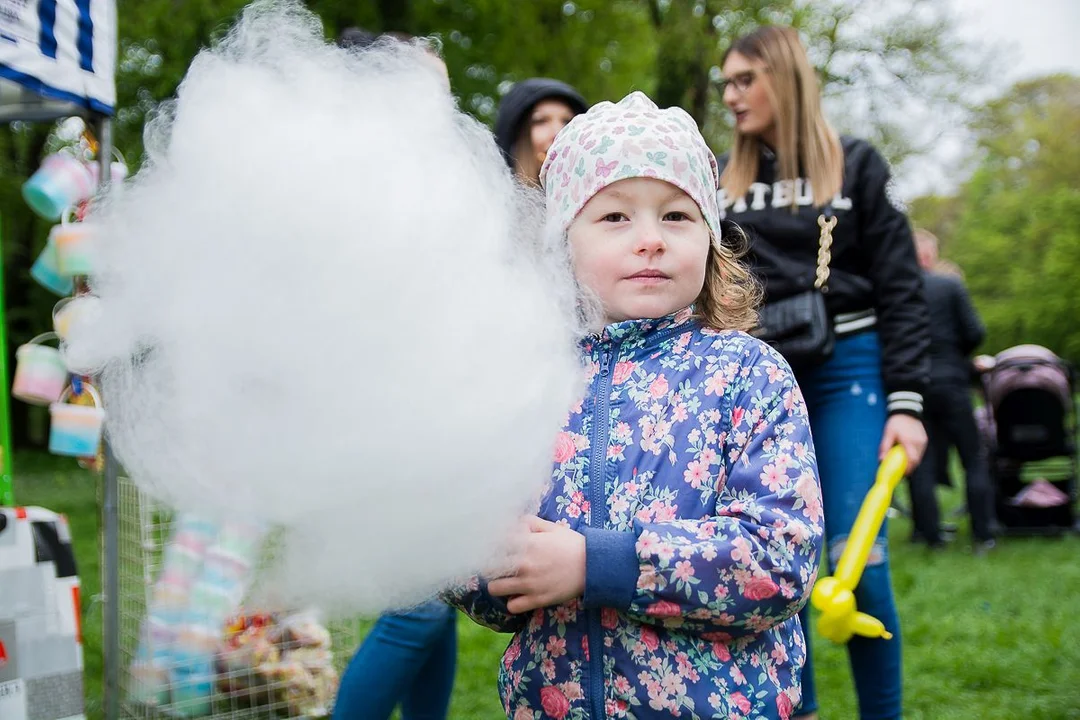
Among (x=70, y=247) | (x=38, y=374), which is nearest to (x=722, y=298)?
(x=70, y=247)

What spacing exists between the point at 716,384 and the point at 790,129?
4.06ft

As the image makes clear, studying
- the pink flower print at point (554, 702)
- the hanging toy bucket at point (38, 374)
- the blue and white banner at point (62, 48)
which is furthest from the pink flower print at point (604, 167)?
the hanging toy bucket at point (38, 374)

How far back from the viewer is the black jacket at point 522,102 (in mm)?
2535

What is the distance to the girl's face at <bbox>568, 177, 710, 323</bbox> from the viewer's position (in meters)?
1.34

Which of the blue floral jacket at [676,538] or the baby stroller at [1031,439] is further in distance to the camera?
the baby stroller at [1031,439]

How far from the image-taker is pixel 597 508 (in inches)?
52.4

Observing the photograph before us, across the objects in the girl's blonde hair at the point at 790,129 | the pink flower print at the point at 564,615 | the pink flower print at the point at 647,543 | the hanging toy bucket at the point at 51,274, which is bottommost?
the pink flower print at the point at 564,615

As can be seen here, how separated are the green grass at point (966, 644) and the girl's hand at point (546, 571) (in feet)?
6.74

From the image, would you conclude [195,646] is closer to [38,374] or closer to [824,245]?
[38,374]

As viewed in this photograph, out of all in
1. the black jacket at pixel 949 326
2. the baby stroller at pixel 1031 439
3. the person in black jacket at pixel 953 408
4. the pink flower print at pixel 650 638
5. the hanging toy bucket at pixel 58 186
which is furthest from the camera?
the baby stroller at pixel 1031 439

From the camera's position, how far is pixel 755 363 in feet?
4.45

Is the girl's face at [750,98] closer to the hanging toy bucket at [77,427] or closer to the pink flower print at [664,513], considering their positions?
the pink flower print at [664,513]

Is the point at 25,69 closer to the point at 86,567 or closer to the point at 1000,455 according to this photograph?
the point at 86,567

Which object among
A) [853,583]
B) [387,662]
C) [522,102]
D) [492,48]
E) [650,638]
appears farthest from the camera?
Answer: [492,48]
